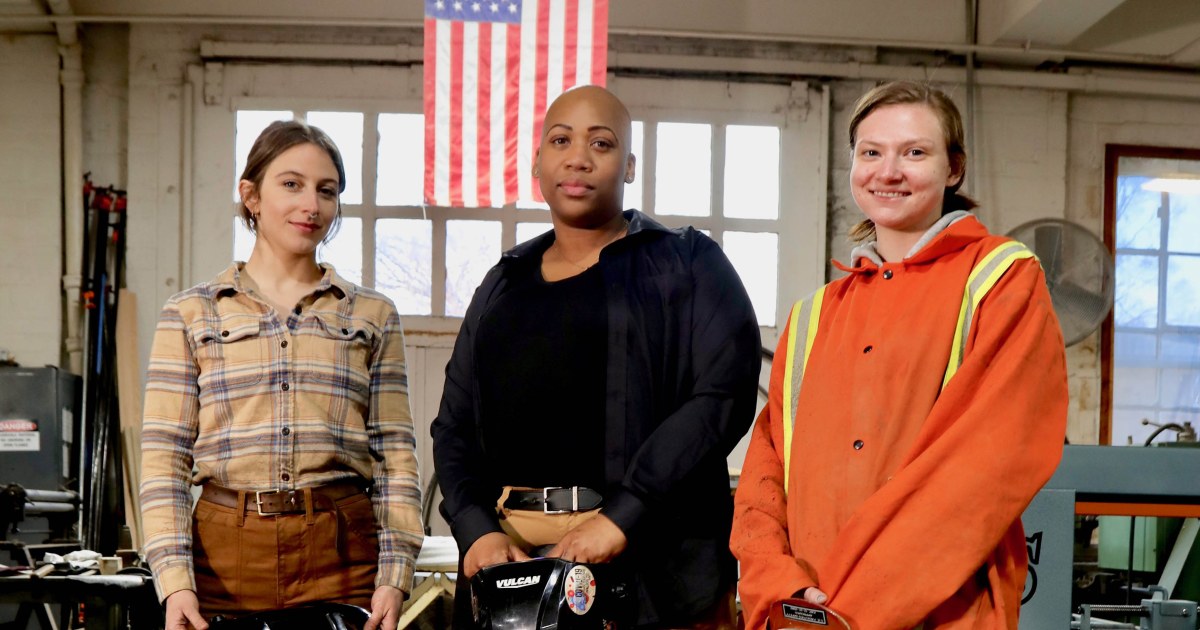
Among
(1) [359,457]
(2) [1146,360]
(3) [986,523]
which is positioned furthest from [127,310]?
(2) [1146,360]

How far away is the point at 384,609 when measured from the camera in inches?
69.6

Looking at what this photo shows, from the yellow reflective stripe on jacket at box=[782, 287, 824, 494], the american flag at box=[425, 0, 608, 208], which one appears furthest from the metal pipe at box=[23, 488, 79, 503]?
the yellow reflective stripe on jacket at box=[782, 287, 824, 494]

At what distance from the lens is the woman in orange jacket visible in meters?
1.31

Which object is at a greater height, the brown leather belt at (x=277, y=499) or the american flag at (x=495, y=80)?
the american flag at (x=495, y=80)

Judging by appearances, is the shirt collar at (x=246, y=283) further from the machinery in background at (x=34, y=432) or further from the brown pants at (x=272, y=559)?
the machinery in background at (x=34, y=432)

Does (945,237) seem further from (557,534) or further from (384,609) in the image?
(384,609)

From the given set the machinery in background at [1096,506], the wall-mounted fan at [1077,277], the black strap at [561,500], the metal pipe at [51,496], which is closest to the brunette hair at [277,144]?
the black strap at [561,500]

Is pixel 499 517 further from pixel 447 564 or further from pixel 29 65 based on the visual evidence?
pixel 29 65

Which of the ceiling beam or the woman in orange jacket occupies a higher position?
the ceiling beam

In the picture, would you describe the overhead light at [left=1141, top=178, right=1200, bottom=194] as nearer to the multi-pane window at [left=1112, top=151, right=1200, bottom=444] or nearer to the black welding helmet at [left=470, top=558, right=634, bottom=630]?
the multi-pane window at [left=1112, top=151, right=1200, bottom=444]

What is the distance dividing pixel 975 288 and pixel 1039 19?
5343 millimetres

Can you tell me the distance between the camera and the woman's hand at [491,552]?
5.43 feet

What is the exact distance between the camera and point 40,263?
6254mm

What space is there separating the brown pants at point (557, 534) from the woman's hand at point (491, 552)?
0.09 feet
